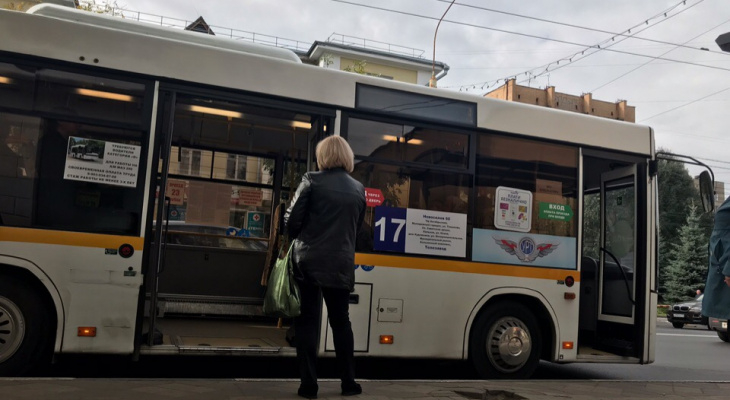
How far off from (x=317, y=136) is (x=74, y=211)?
90.3 inches

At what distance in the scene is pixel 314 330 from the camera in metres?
4.87

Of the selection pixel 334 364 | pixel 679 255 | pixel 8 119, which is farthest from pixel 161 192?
pixel 679 255

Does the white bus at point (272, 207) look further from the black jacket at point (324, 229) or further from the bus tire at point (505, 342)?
the black jacket at point (324, 229)

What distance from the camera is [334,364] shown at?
7.60 meters

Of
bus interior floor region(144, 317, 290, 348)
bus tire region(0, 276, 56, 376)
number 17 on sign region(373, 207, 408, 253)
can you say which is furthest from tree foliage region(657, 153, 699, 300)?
bus tire region(0, 276, 56, 376)

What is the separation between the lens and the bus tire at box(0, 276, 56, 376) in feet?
16.9

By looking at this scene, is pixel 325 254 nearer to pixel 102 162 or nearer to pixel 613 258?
pixel 102 162

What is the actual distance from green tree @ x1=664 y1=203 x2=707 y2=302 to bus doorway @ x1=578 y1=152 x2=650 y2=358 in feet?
97.5

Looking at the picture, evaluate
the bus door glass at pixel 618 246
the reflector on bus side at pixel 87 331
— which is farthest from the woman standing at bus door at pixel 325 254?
the bus door glass at pixel 618 246

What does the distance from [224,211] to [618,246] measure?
16.2 ft

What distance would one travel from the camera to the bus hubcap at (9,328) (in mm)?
5152

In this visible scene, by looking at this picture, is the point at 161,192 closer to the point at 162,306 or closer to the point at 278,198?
the point at 162,306

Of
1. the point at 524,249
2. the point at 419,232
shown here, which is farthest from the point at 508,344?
the point at 419,232

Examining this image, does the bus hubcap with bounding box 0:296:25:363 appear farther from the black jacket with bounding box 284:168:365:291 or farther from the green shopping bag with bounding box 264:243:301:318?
the black jacket with bounding box 284:168:365:291
